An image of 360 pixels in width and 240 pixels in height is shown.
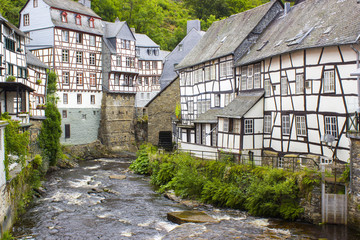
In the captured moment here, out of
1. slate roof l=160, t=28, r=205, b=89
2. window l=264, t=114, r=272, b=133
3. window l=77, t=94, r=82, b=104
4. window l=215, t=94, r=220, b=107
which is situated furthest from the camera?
slate roof l=160, t=28, r=205, b=89

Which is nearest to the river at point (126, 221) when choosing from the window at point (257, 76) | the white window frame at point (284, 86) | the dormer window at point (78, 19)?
the white window frame at point (284, 86)

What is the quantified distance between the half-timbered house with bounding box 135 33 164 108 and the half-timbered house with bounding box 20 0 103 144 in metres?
9.10

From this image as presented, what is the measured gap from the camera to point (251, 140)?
23109 millimetres

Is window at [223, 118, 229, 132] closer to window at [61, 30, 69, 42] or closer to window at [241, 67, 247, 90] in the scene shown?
window at [241, 67, 247, 90]

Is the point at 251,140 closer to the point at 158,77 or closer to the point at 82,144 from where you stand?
the point at 82,144

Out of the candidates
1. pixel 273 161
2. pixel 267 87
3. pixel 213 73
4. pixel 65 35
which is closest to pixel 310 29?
pixel 267 87

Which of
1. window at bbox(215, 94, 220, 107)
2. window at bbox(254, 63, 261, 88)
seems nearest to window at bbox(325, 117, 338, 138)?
window at bbox(254, 63, 261, 88)

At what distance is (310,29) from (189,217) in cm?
1136

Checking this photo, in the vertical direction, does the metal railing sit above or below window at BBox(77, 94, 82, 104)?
below

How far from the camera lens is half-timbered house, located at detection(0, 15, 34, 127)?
26688 millimetres

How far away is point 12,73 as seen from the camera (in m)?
29.0

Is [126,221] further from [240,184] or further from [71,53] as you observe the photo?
[71,53]

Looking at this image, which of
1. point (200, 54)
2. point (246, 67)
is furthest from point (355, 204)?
point (200, 54)

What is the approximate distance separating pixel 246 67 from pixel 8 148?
47.8ft
